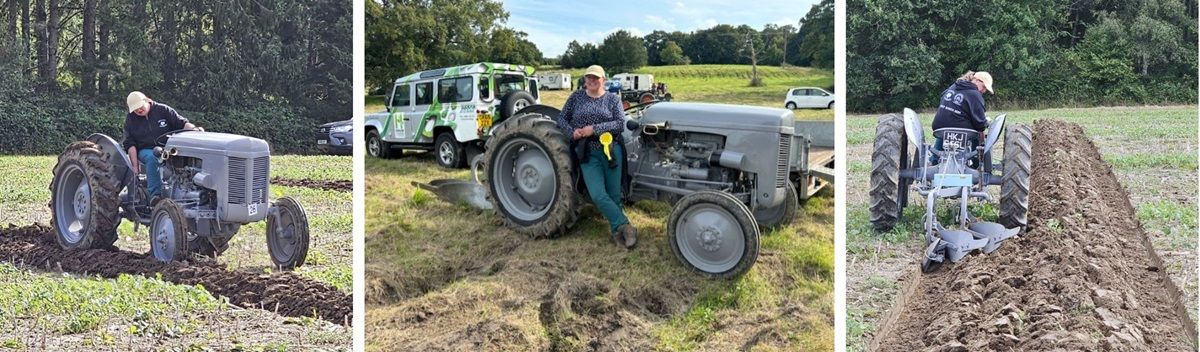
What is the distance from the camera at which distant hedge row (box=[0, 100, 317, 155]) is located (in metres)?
3.78

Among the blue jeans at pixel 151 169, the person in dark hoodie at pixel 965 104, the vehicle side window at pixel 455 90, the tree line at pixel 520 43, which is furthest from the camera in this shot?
the vehicle side window at pixel 455 90

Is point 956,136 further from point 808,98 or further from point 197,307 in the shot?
point 197,307

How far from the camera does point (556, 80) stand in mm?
4750

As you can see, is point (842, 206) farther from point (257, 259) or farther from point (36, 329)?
point (36, 329)

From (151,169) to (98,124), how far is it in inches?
13.4

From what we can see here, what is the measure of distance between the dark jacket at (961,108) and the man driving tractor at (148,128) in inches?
152

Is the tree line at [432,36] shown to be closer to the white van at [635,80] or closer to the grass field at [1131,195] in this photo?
the white van at [635,80]

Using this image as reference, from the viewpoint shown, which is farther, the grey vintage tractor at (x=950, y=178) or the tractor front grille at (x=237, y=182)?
the grey vintage tractor at (x=950, y=178)

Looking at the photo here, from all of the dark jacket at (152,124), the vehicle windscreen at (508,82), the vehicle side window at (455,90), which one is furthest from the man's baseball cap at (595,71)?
the vehicle side window at (455,90)

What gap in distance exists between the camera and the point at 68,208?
166 inches

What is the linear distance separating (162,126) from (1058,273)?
4.43 meters

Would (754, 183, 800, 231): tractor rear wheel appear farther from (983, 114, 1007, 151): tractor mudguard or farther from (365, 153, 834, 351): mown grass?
(983, 114, 1007, 151): tractor mudguard

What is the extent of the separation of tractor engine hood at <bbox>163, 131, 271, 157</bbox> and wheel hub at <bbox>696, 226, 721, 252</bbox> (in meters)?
2.15

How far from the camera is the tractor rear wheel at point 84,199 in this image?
4.00m
